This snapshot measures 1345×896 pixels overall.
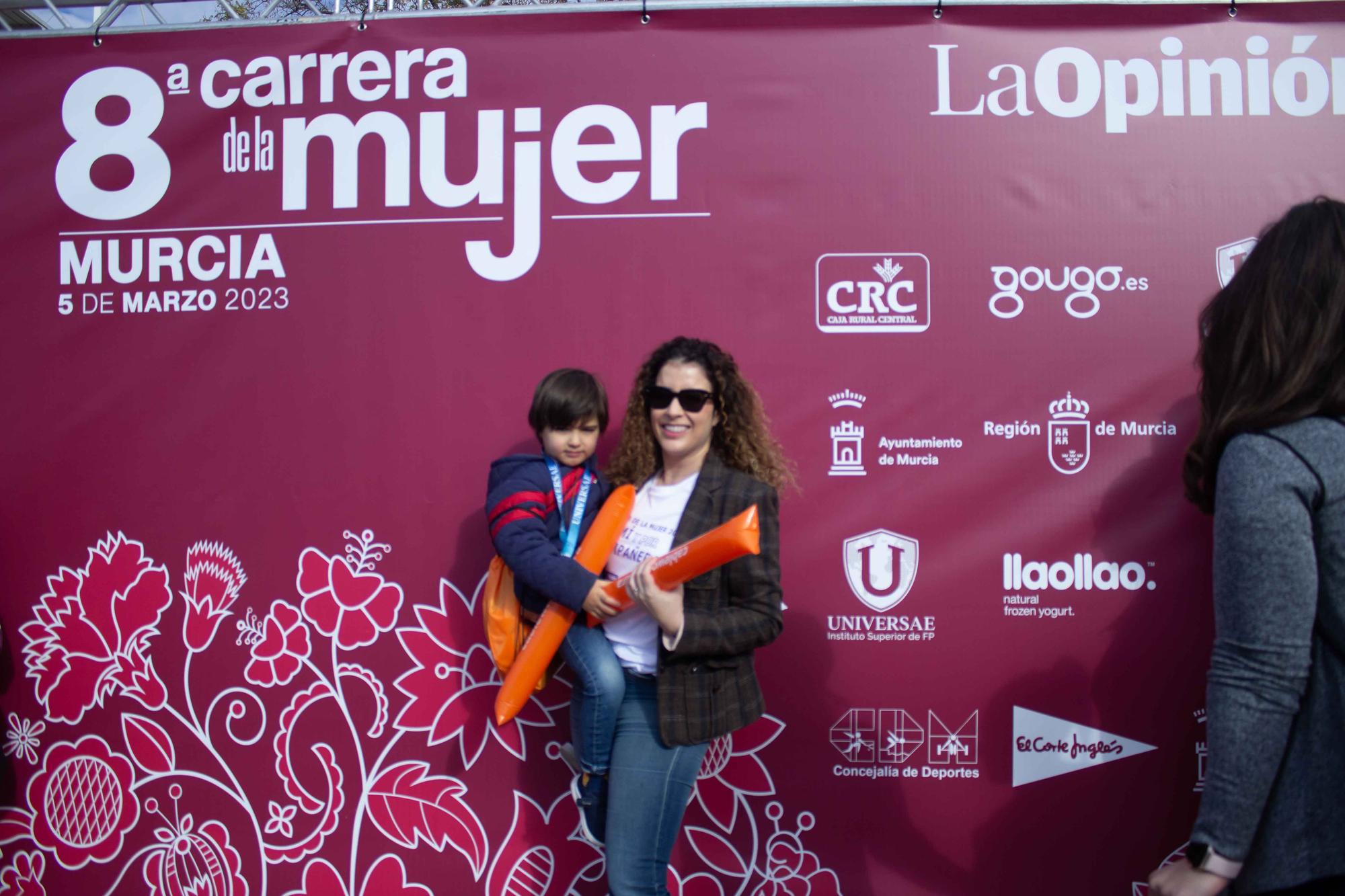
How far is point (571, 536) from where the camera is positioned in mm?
2332

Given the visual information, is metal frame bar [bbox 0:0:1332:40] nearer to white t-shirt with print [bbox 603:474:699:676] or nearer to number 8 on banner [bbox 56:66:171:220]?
number 8 on banner [bbox 56:66:171:220]

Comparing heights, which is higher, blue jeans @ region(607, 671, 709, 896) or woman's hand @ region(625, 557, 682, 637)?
woman's hand @ region(625, 557, 682, 637)

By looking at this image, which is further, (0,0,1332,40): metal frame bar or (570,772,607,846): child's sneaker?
(0,0,1332,40): metal frame bar

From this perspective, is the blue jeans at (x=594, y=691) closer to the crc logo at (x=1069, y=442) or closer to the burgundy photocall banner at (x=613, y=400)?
the burgundy photocall banner at (x=613, y=400)

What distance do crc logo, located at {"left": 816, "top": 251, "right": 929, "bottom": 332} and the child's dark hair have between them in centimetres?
78

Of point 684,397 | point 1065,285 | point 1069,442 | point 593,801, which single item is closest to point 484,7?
point 684,397

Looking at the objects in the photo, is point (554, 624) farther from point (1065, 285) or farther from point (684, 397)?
point (1065, 285)

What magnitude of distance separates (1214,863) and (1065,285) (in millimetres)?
1859

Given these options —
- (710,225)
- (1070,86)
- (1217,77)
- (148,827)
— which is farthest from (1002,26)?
(148,827)

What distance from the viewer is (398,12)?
289cm

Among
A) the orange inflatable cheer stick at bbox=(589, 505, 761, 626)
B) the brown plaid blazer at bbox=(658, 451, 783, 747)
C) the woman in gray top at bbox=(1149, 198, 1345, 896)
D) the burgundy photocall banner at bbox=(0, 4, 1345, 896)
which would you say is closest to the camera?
the woman in gray top at bbox=(1149, 198, 1345, 896)

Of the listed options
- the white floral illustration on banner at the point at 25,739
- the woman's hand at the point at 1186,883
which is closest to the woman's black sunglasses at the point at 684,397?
the woman's hand at the point at 1186,883

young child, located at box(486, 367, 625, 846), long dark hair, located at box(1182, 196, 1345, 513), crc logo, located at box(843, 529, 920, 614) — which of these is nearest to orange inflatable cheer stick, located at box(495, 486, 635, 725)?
young child, located at box(486, 367, 625, 846)

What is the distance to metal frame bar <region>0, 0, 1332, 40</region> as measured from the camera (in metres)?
2.75
